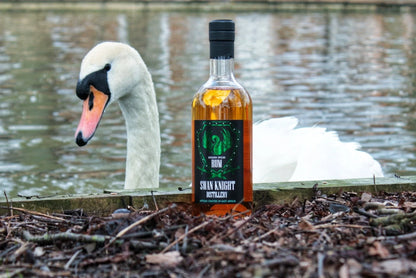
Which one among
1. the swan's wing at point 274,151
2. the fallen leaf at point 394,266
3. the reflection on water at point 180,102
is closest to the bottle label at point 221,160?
the fallen leaf at point 394,266

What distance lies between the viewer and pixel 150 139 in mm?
5836

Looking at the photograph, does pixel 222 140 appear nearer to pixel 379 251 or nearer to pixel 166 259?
pixel 166 259

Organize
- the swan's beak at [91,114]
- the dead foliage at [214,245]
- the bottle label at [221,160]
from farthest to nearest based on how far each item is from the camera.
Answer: the swan's beak at [91,114]
the bottle label at [221,160]
the dead foliage at [214,245]

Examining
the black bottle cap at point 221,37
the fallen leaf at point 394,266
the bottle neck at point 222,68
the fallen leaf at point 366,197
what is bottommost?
the fallen leaf at point 366,197

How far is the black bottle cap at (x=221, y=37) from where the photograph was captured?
314cm

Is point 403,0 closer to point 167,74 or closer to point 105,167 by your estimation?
point 167,74

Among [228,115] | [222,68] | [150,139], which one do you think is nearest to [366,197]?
[228,115]

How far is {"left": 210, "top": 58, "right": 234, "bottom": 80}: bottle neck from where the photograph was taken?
Result: 3244 millimetres

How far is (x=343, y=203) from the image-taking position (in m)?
3.38

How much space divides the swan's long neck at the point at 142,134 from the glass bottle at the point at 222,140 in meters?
2.58

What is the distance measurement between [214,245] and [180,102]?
420 inches

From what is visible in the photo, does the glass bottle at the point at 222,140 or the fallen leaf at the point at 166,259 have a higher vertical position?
the glass bottle at the point at 222,140

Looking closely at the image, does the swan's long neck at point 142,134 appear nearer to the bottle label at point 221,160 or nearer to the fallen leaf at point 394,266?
the bottle label at point 221,160

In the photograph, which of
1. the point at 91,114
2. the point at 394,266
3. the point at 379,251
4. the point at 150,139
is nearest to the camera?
the point at 394,266
